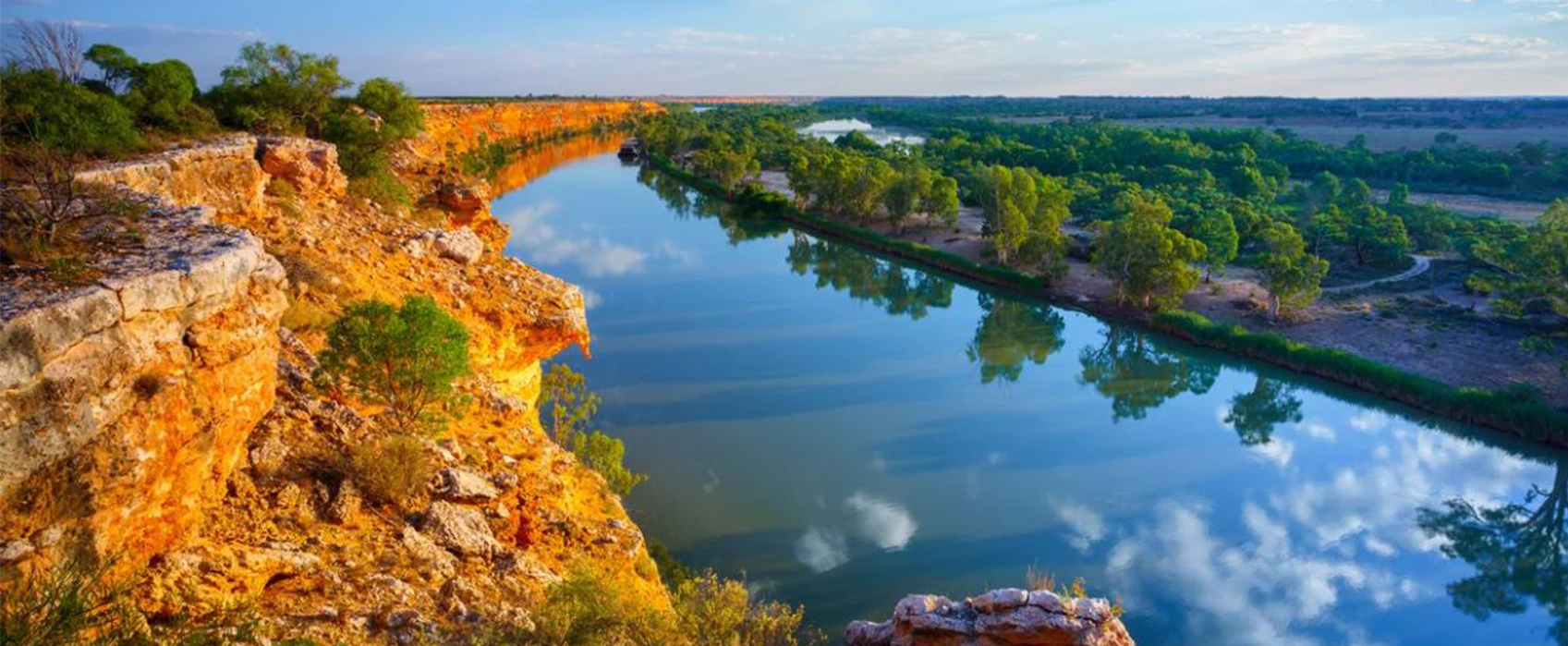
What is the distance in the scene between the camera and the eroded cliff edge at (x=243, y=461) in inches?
218

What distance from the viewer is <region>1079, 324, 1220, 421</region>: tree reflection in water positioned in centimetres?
2372

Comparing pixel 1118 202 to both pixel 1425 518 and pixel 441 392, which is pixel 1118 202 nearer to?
pixel 1425 518

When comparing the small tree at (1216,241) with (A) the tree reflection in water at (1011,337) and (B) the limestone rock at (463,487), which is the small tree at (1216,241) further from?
(B) the limestone rock at (463,487)

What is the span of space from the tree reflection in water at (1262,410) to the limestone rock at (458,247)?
60.5 ft

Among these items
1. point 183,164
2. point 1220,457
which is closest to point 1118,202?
point 1220,457

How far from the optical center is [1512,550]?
1677 cm

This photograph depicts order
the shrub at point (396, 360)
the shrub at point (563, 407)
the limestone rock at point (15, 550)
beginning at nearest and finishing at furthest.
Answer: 1. the limestone rock at point (15, 550)
2. the shrub at point (396, 360)
3. the shrub at point (563, 407)

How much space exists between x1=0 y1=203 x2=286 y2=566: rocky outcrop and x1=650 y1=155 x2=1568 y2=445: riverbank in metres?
25.8

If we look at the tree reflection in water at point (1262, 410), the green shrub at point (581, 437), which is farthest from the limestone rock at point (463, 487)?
the tree reflection in water at point (1262, 410)

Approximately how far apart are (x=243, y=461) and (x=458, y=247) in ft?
30.4

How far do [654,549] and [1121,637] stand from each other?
25.1 ft

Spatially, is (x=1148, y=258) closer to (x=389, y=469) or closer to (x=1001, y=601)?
(x=1001, y=601)

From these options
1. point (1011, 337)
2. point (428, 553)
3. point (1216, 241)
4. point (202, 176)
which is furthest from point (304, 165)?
point (1216, 241)

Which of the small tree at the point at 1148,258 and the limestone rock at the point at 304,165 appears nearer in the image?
the limestone rock at the point at 304,165
